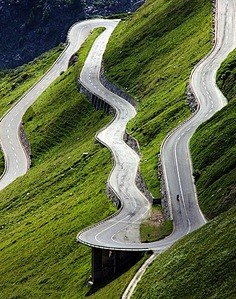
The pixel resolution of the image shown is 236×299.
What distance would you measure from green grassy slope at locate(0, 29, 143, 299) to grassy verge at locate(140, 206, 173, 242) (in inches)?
274

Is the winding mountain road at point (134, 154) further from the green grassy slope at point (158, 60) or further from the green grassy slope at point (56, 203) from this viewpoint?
the green grassy slope at point (56, 203)

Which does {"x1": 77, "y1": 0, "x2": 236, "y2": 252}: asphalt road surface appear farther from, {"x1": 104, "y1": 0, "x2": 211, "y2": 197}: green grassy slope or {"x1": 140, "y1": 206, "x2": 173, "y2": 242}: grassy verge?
Answer: {"x1": 104, "y1": 0, "x2": 211, "y2": 197}: green grassy slope

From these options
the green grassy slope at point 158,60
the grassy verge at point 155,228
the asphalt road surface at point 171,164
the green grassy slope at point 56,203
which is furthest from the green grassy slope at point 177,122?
the green grassy slope at point 56,203

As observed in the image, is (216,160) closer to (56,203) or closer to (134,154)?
(134,154)

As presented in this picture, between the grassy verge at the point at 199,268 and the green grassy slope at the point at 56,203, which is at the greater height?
the grassy verge at the point at 199,268

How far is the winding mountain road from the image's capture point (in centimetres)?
7956

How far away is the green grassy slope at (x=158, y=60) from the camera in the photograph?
12343 centimetres

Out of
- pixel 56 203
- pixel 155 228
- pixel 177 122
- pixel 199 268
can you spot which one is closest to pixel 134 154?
pixel 177 122

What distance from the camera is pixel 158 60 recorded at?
16075cm

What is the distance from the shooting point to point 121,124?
142125mm

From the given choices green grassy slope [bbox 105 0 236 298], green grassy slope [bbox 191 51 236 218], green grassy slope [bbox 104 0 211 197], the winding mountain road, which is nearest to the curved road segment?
the winding mountain road

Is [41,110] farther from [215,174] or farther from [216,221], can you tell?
[216,221]

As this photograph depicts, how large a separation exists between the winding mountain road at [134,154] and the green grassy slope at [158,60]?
9.70 feet

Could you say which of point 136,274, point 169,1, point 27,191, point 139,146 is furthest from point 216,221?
point 169,1
